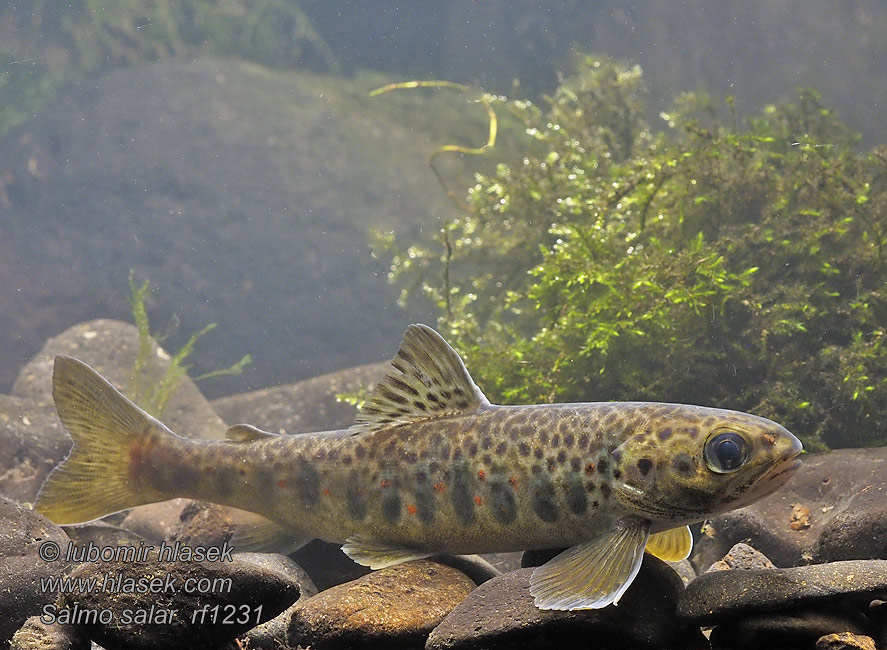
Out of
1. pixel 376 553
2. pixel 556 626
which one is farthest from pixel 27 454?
pixel 556 626

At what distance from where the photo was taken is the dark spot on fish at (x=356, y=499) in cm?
339

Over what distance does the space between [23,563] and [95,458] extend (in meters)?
0.99

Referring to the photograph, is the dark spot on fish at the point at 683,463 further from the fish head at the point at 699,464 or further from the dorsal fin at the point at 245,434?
the dorsal fin at the point at 245,434

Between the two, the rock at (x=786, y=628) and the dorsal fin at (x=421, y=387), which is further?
the dorsal fin at (x=421, y=387)

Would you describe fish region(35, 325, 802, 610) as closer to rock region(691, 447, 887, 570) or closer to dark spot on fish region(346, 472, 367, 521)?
dark spot on fish region(346, 472, 367, 521)

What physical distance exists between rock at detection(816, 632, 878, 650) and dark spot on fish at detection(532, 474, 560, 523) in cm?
109

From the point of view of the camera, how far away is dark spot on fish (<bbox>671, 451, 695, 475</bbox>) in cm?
261

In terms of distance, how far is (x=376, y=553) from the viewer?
327 centimetres

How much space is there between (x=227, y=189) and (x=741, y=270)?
11.0 metres

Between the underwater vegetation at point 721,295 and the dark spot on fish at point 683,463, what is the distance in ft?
8.34

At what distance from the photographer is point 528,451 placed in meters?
3.01

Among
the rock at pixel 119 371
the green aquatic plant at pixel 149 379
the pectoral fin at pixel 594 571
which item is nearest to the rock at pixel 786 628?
the pectoral fin at pixel 594 571

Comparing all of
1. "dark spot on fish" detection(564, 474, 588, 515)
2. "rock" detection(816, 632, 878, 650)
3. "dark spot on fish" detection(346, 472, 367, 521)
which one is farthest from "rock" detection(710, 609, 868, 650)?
"dark spot on fish" detection(346, 472, 367, 521)

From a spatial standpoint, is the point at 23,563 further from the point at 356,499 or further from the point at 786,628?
the point at 786,628
